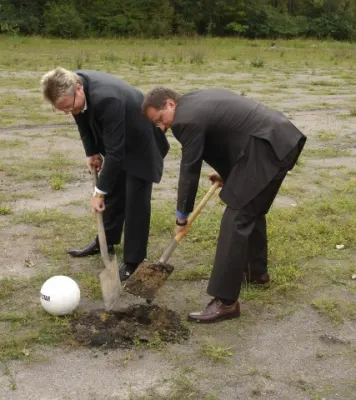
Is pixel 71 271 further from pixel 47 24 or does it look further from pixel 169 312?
pixel 47 24

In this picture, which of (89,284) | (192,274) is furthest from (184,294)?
(89,284)

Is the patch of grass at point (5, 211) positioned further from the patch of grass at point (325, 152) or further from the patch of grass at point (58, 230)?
the patch of grass at point (325, 152)

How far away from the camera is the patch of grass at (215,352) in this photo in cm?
401

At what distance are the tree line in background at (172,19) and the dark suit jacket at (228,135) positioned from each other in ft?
106

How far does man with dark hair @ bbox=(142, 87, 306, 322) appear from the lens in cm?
408

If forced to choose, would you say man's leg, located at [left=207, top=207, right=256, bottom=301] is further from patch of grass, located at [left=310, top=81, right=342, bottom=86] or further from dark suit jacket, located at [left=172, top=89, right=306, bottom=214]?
patch of grass, located at [left=310, top=81, right=342, bottom=86]

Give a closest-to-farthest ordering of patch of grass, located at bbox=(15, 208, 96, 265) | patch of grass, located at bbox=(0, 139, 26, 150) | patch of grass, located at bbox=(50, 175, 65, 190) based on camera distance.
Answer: patch of grass, located at bbox=(15, 208, 96, 265), patch of grass, located at bbox=(50, 175, 65, 190), patch of grass, located at bbox=(0, 139, 26, 150)

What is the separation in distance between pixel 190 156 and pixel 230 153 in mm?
347

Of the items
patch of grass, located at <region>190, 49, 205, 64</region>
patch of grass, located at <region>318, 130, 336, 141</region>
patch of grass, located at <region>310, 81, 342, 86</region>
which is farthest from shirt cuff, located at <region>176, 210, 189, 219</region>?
patch of grass, located at <region>190, 49, 205, 64</region>

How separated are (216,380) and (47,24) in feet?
117

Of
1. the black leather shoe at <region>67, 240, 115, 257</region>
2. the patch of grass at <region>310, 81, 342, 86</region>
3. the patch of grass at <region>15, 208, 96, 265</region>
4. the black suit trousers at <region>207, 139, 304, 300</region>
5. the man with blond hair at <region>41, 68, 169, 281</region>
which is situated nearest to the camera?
the black suit trousers at <region>207, 139, 304, 300</region>

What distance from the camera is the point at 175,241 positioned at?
461 centimetres

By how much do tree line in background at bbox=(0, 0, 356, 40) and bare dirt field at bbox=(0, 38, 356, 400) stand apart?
92.0 feet

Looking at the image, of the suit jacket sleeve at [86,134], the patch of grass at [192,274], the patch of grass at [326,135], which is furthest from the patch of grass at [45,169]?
the patch of grass at [326,135]
